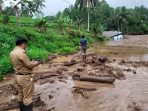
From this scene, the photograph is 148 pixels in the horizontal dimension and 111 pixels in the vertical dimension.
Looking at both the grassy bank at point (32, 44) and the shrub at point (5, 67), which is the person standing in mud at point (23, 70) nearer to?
the grassy bank at point (32, 44)

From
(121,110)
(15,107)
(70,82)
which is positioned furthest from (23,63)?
(70,82)

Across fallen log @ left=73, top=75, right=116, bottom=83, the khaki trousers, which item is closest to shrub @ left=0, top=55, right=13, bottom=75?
fallen log @ left=73, top=75, right=116, bottom=83

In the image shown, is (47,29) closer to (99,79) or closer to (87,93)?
(99,79)

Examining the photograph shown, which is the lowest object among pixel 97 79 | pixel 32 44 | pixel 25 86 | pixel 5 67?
pixel 97 79

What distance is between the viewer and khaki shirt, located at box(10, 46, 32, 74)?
6648 millimetres

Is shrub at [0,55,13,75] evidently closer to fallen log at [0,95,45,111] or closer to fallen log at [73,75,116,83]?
fallen log at [73,75,116,83]

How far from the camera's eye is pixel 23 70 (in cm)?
678

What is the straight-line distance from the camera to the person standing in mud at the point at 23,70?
6.67 m

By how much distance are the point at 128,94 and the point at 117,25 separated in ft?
241

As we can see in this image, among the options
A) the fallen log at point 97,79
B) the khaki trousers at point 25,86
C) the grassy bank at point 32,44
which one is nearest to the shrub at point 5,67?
the grassy bank at point 32,44

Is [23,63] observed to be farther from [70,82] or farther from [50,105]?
[70,82]

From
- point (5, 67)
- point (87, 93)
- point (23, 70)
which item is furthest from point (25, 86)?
point (5, 67)

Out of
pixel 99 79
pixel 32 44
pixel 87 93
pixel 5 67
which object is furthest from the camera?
pixel 32 44

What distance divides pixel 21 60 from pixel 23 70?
0.27m
